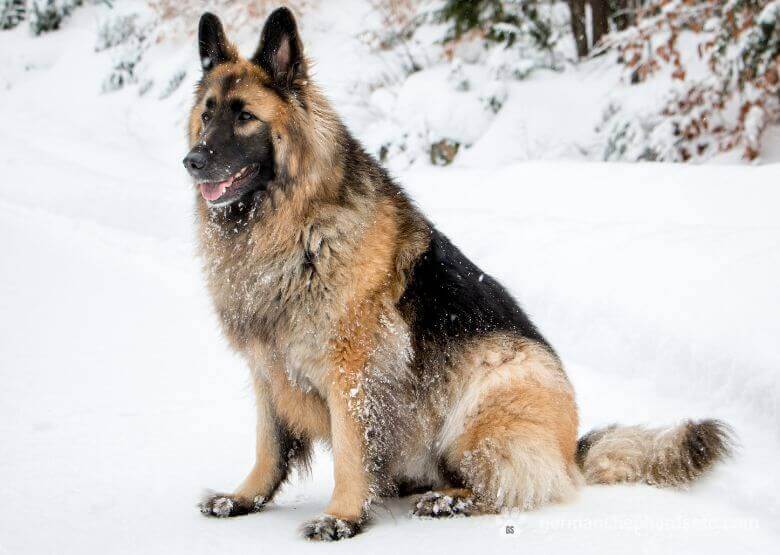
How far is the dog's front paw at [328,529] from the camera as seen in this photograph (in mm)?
2932

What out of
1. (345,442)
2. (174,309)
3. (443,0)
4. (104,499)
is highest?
(443,0)

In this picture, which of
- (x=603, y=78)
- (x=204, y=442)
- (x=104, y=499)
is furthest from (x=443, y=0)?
(x=104, y=499)

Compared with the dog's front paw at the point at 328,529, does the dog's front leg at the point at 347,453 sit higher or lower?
higher

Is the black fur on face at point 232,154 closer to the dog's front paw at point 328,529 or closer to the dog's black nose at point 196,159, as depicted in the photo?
the dog's black nose at point 196,159

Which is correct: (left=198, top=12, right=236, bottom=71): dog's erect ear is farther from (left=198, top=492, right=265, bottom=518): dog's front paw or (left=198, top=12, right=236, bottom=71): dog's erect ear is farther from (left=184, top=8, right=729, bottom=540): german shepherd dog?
(left=198, top=492, right=265, bottom=518): dog's front paw

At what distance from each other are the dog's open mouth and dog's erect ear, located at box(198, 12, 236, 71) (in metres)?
0.70

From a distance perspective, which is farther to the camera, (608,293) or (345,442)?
(608,293)

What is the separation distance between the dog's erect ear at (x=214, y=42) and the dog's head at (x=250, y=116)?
0.13 m

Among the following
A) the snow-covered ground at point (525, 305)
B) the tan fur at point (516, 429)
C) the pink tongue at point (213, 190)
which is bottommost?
the snow-covered ground at point (525, 305)

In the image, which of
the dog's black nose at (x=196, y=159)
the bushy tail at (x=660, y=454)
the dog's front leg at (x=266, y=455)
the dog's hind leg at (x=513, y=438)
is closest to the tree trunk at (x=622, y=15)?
the bushy tail at (x=660, y=454)

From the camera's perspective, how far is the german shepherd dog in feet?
10.3

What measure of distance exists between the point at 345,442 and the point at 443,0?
37.0 feet

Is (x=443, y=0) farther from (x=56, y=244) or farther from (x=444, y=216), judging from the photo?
(x=56, y=244)

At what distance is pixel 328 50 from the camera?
16.1 metres
